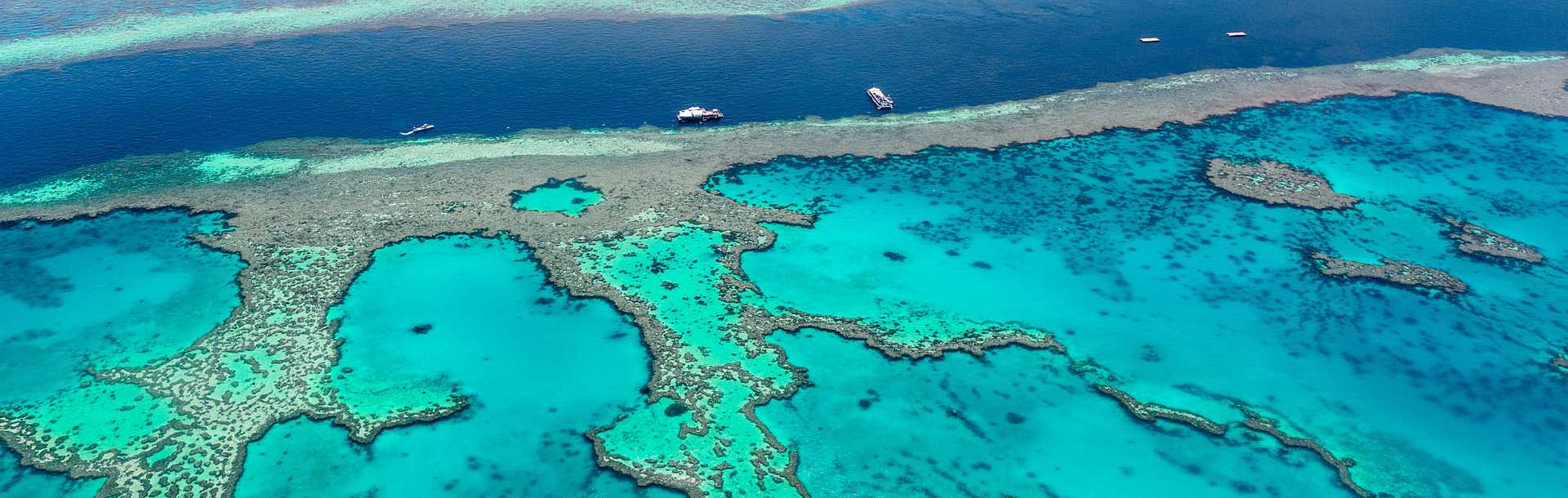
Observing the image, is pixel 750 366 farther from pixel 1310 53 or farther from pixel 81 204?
pixel 1310 53

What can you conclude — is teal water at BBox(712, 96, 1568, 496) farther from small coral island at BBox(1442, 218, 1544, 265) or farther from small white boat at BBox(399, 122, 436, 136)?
small white boat at BBox(399, 122, 436, 136)

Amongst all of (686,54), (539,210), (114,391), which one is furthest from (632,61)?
(114,391)

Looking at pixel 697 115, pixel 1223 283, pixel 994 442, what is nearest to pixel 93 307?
pixel 697 115

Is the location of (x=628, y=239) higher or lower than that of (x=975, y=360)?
higher

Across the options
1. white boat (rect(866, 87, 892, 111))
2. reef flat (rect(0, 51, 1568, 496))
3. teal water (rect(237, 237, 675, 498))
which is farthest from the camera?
white boat (rect(866, 87, 892, 111))

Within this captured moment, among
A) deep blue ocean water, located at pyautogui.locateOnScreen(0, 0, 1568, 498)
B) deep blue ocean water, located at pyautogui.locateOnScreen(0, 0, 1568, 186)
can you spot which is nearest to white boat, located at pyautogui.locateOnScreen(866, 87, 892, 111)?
deep blue ocean water, located at pyautogui.locateOnScreen(0, 0, 1568, 186)

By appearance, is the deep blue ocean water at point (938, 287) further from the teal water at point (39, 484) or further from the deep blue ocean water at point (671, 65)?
the deep blue ocean water at point (671, 65)

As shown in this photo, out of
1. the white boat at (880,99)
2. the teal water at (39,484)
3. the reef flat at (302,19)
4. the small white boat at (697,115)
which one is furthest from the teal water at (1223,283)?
the reef flat at (302,19)
